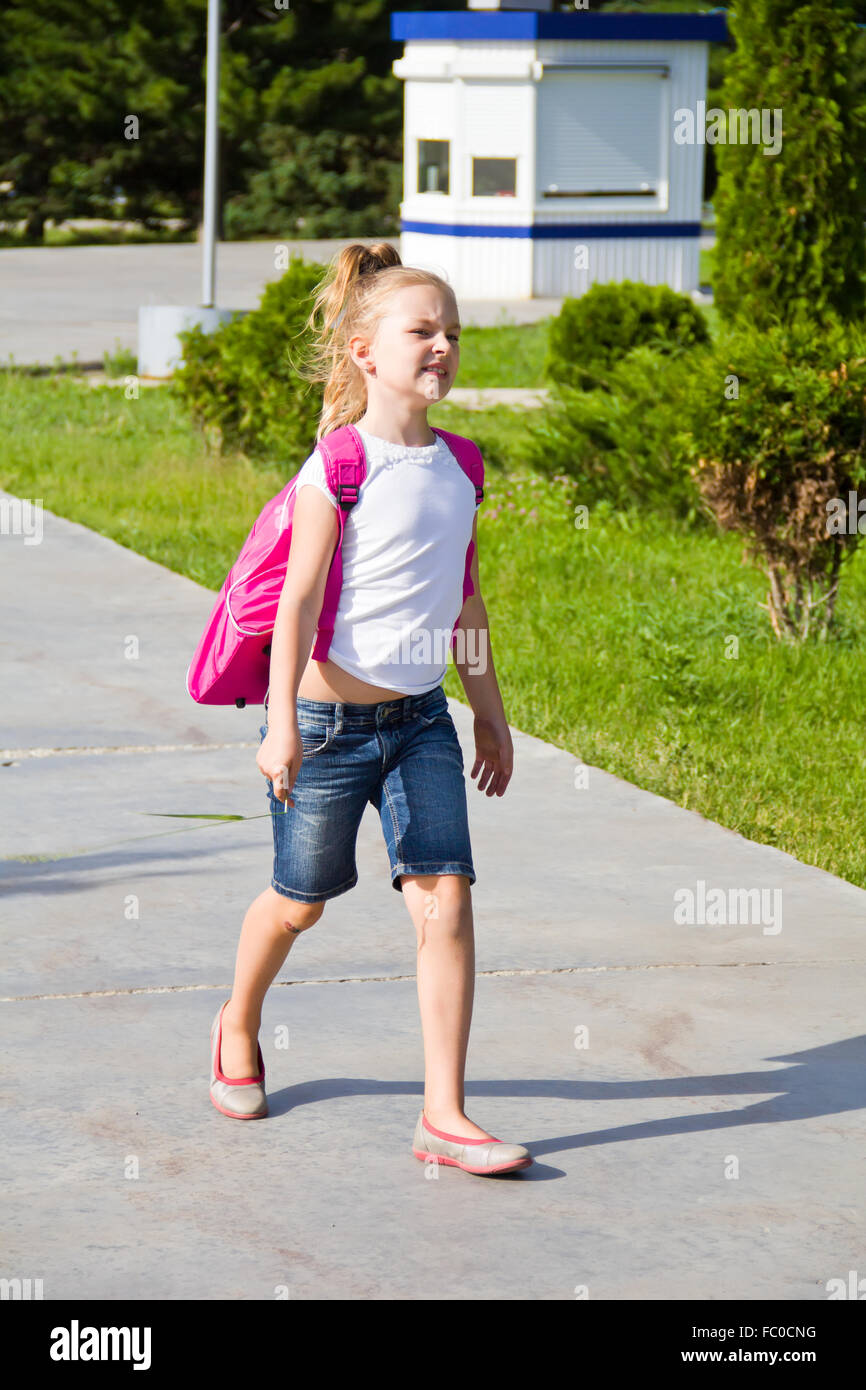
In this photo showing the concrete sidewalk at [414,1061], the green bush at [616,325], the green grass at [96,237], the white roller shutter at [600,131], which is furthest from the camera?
the green grass at [96,237]

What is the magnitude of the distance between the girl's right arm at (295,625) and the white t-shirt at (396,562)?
0.05m

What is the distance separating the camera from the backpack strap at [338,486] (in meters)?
3.44

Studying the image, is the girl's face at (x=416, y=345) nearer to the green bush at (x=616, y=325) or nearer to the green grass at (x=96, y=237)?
the green bush at (x=616, y=325)

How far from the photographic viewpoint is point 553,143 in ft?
81.8


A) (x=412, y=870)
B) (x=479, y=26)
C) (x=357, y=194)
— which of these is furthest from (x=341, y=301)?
(x=357, y=194)

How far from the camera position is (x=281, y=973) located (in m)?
4.43

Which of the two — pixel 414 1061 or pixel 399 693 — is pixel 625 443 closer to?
pixel 414 1061

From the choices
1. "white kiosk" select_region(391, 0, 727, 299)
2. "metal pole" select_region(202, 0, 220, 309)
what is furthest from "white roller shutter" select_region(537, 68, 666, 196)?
"metal pole" select_region(202, 0, 220, 309)

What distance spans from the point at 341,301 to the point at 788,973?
1931mm

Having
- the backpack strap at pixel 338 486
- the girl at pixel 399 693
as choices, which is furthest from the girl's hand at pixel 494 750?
the backpack strap at pixel 338 486

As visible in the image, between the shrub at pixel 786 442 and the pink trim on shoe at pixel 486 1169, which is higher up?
the shrub at pixel 786 442

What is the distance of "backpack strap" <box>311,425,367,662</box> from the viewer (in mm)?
3438

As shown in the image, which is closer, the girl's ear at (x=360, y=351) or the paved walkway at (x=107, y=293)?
the girl's ear at (x=360, y=351)
